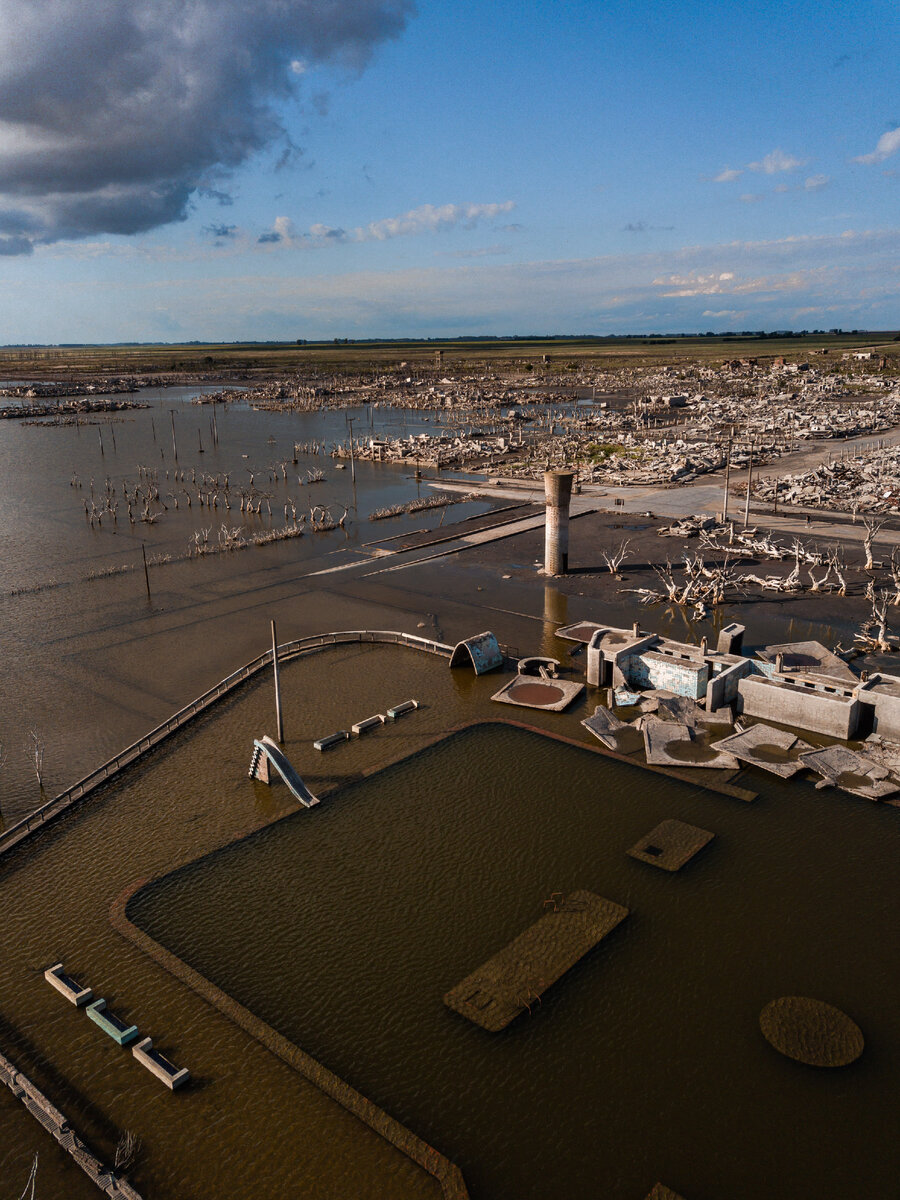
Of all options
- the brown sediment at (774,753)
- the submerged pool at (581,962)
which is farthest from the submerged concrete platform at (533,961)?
the brown sediment at (774,753)

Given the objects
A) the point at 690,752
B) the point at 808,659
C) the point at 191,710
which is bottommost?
the point at 690,752

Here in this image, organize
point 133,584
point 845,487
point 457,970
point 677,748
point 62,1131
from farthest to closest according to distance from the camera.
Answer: point 845,487, point 133,584, point 677,748, point 457,970, point 62,1131

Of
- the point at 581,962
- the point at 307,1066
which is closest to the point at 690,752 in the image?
the point at 581,962

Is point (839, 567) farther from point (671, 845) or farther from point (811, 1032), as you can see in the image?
point (811, 1032)

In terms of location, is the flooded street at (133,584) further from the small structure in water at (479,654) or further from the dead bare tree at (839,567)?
the dead bare tree at (839,567)

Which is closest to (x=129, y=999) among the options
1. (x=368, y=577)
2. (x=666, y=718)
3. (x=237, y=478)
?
(x=666, y=718)

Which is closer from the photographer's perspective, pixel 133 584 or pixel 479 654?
pixel 479 654

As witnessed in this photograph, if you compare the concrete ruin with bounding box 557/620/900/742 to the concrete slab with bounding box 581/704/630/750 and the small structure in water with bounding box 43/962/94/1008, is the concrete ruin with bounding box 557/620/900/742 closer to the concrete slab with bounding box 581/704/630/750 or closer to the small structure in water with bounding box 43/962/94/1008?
the concrete slab with bounding box 581/704/630/750
